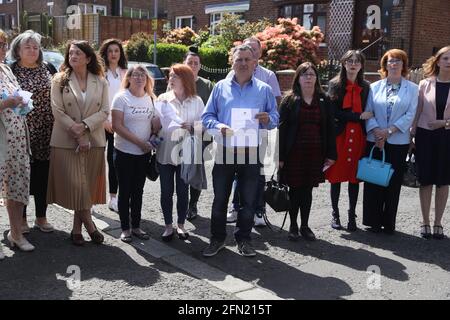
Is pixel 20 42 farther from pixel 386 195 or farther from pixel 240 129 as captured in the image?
pixel 386 195

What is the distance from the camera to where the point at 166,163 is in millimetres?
5180

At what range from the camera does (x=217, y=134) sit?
185 inches

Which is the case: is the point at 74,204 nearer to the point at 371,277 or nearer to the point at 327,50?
the point at 371,277

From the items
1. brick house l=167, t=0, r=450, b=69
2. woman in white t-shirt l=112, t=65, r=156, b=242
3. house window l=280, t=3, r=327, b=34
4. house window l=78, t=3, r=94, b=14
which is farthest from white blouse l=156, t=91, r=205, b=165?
house window l=78, t=3, r=94, b=14

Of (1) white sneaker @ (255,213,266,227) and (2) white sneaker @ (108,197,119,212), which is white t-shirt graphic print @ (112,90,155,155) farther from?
(1) white sneaker @ (255,213,266,227)

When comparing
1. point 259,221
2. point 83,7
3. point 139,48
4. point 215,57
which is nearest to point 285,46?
point 215,57

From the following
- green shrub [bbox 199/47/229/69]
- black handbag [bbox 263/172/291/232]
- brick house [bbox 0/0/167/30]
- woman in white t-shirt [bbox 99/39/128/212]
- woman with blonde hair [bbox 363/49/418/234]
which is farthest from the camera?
brick house [bbox 0/0/167/30]

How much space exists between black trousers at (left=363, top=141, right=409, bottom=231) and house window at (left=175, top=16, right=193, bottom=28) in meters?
21.9

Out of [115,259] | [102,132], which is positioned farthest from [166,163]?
[115,259]

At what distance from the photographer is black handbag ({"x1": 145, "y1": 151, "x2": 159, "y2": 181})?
5.28 m

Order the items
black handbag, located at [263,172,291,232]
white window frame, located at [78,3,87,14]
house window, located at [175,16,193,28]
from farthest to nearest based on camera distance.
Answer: white window frame, located at [78,3,87,14] < house window, located at [175,16,193,28] < black handbag, located at [263,172,291,232]

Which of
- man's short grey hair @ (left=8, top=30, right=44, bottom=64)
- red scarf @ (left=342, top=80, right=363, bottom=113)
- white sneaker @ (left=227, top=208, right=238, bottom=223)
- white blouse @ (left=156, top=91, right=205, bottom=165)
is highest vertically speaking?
man's short grey hair @ (left=8, top=30, right=44, bottom=64)

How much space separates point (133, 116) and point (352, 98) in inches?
97.3

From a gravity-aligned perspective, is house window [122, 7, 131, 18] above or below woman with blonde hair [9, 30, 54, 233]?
above
